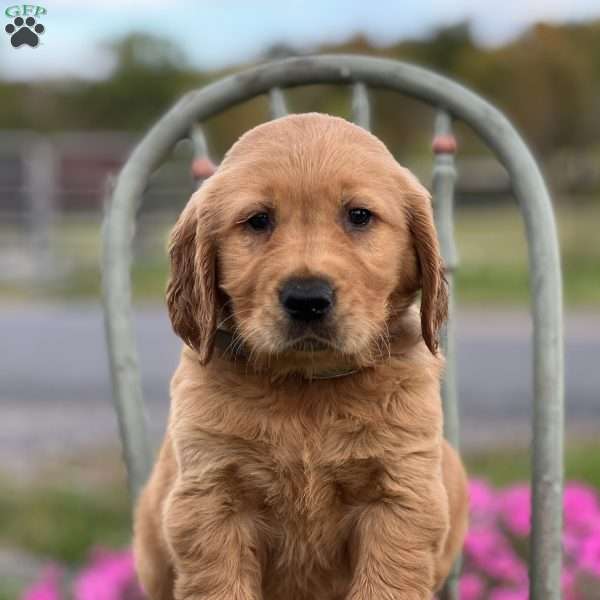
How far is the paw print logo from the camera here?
286 cm

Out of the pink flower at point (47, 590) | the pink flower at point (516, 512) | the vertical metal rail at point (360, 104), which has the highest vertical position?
the vertical metal rail at point (360, 104)

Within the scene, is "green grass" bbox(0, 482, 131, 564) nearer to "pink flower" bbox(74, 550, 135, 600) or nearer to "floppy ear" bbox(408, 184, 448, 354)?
"pink flower" bbox(74, 550, 135, 600)

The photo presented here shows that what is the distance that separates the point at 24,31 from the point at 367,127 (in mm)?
1051

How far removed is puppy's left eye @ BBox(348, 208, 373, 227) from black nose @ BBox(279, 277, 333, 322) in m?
0.17

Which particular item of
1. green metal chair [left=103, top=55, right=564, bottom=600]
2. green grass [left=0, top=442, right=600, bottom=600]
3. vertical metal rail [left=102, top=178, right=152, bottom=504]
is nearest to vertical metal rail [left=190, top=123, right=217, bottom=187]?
green metal chair [left=103, top=55, right=564, bottom=600]

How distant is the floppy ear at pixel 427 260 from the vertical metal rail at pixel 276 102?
69cm

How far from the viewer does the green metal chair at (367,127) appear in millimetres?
2391

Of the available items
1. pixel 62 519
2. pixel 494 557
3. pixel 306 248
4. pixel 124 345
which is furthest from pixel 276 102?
pixel 62 519

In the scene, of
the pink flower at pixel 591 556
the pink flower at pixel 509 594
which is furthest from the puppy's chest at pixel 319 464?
the pink flower at pixel 591 556

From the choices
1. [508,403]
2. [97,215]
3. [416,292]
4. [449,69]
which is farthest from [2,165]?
[416,292]

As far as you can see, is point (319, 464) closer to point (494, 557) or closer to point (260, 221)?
point (260, 221)

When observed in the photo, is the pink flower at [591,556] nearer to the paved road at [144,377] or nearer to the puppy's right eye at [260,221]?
the puppy's right eye at [260,221]

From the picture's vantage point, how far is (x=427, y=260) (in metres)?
2.01

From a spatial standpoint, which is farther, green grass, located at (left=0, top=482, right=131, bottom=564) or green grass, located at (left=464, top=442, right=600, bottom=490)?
green grass, located at (left=464, top=442, right=600, bottom=490)
